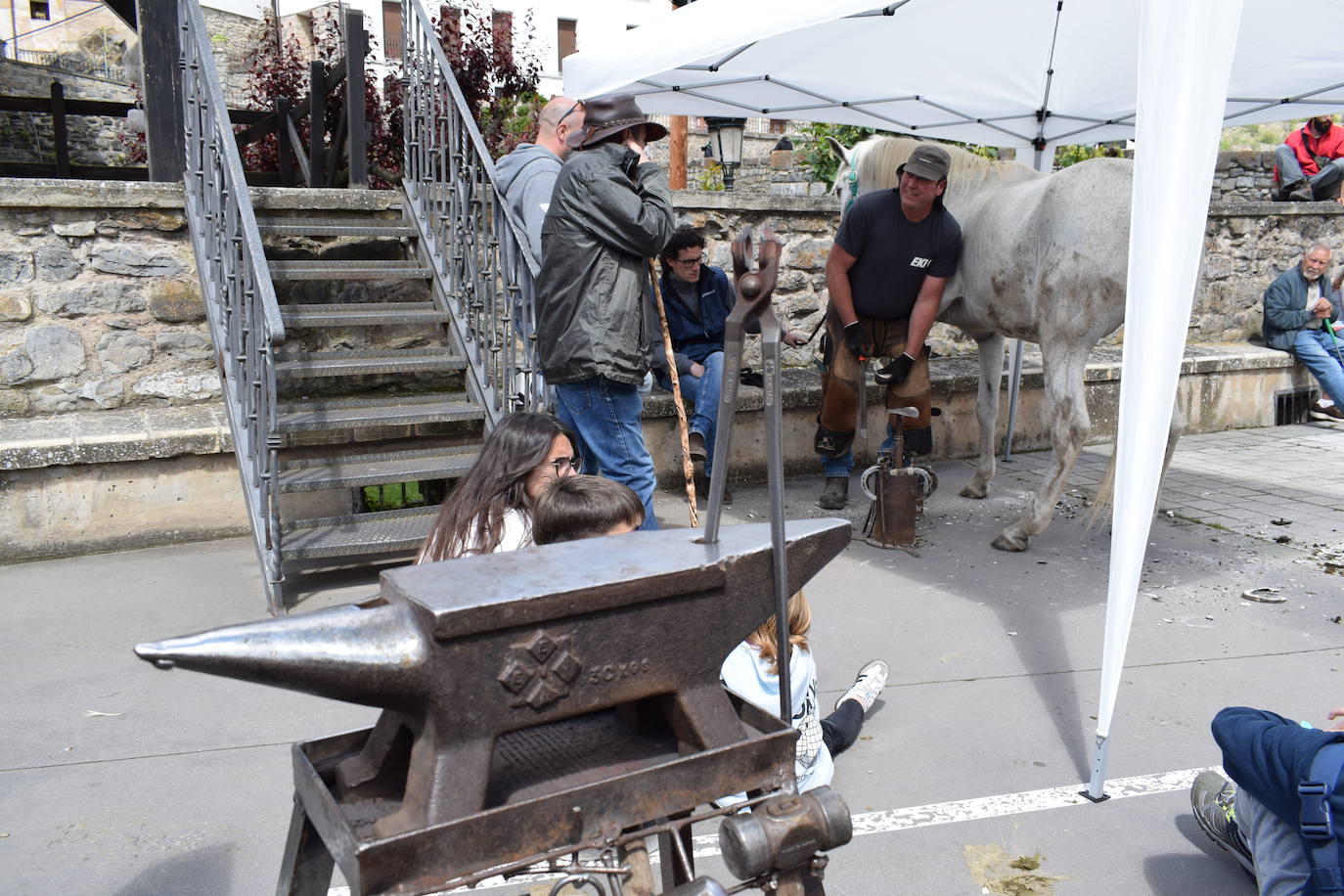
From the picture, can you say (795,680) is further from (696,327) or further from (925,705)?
(696,327)

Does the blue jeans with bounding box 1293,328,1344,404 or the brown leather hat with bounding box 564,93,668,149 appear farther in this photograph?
the blue jeans with bounding box 1293,328,1344,404

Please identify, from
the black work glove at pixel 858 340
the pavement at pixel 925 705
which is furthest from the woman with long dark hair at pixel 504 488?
the black work glove at pixel 858 340

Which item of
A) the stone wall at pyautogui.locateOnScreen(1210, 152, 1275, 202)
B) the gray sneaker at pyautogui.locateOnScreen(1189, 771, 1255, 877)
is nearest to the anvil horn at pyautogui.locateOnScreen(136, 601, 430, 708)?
the gray sneaker at pyautogui.locateOnScreen(1189, 771, 1255, 877)

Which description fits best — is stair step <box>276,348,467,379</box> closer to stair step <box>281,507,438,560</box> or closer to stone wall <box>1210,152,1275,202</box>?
stair step <box>281,507,438,560</box>

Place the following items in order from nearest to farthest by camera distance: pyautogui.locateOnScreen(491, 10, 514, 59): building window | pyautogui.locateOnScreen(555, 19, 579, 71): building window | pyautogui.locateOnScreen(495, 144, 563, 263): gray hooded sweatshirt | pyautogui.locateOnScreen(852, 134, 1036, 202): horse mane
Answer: pyautogui.locateOnScreen(495, 144, 563, 263): gray hooded sweatshirt → pyautogui.locateOnScreen(852, 134, 1036, 202): horse mane → pyautogui.locateOnScreen(491, 10, 514, 59): building window → pyautogui.locateOnScreen(555, 19, 579, 71): building window

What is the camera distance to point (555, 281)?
153 inches

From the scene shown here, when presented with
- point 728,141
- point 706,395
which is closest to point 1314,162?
point 728,141

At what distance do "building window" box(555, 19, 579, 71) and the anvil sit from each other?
34.8 metres

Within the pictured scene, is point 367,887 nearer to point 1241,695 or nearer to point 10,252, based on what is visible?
point 1241,695

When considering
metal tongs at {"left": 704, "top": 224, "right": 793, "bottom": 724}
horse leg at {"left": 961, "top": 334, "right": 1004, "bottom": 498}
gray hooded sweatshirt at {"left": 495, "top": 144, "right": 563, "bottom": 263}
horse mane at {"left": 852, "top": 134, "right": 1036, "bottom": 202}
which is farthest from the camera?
horse leg at {"left": 961, "top": 334, "right": 1004, "bottom": 498}

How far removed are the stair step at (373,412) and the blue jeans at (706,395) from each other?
1124 millimetres

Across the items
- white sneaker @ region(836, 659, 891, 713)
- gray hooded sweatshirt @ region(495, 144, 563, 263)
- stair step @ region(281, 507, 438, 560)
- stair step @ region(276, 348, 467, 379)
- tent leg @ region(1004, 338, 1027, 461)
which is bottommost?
white sneaker @ region(836, 659, 891, 713)

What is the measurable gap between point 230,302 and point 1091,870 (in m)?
3.80

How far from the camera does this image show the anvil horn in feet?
4.06
